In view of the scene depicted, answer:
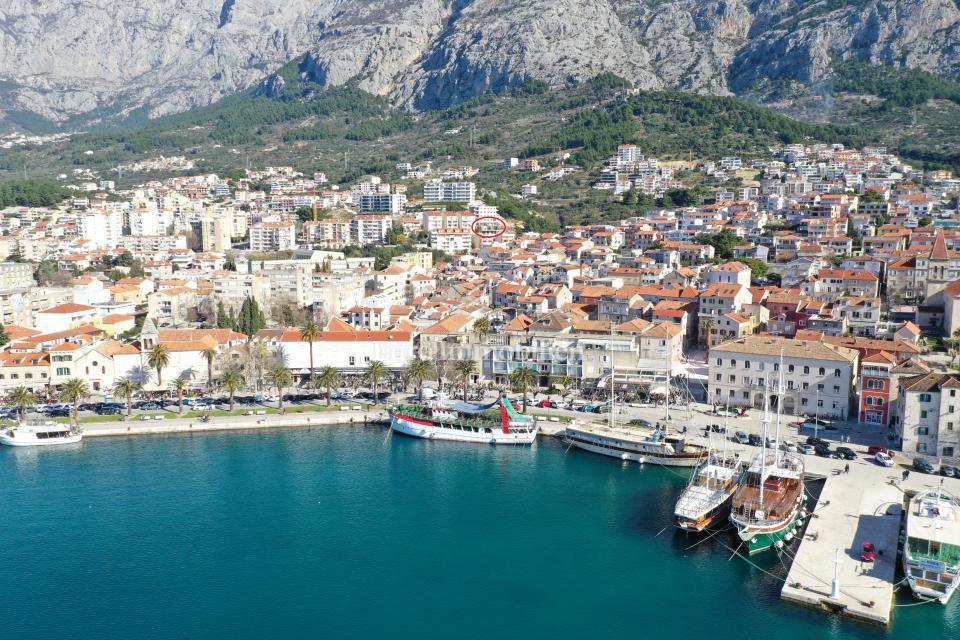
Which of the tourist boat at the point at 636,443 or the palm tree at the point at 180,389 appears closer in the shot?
the tourist boat at the point at 636,443

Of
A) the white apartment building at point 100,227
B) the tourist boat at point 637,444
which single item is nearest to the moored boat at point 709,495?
the tourist boat at point 637,444

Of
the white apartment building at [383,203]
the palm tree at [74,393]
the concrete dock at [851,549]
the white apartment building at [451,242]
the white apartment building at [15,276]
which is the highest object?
the white apartment building at [383,203]

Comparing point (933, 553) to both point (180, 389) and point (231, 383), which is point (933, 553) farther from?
point (180, 389)

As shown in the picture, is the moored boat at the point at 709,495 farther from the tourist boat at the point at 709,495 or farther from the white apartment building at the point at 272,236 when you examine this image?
the white apartment building at the point at 272,236

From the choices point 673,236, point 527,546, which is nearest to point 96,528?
point 527,546

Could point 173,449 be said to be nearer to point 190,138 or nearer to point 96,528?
point 96,528

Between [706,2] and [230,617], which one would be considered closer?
[230,617]
